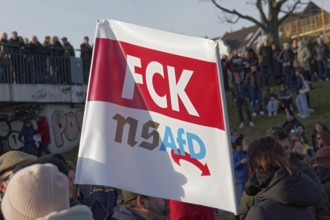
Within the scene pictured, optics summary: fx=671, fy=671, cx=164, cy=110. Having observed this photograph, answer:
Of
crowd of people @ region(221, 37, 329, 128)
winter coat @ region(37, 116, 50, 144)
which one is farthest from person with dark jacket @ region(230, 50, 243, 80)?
winter coat @ region(37, 116, 50, 144)

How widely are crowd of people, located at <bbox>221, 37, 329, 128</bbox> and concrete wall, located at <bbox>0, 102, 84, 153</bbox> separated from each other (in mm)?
5901

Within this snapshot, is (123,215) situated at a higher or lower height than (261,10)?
lower

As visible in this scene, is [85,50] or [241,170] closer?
[241,170]

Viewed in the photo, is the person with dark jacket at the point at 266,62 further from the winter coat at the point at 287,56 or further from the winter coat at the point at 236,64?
the winter coat at the point at 287,56

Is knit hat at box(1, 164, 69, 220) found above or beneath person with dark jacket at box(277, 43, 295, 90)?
beneath

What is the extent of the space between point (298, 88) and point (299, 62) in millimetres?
1729

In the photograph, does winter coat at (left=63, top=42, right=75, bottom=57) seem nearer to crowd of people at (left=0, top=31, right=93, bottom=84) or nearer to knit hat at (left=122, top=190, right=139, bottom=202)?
crowd of people at (left=0, top=31, right=93, bottom=84)

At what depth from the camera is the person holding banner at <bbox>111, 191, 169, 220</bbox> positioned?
13.7 ft

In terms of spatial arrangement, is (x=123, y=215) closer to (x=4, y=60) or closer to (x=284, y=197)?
(x=284, y=197)

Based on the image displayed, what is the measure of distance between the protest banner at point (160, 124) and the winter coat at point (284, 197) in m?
0.19

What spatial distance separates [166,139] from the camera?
445 centimetres

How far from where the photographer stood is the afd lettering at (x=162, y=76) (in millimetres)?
4469

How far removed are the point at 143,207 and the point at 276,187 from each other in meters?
0.84

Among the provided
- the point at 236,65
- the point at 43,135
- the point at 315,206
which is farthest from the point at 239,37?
the point at 315,206
